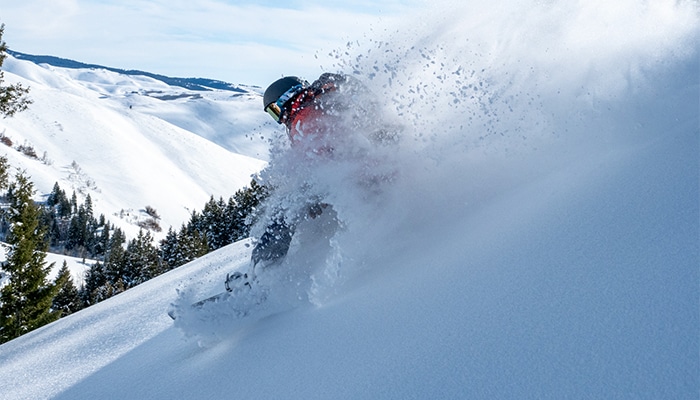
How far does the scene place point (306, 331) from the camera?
4.29 meters

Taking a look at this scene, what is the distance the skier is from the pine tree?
49.8 ft

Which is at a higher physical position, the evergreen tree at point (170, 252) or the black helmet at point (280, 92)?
the evergreen tree at point (170, 252)

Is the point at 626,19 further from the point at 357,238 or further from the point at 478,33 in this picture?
the point at 357,238

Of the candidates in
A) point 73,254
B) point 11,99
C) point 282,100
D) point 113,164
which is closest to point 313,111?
point 282,100

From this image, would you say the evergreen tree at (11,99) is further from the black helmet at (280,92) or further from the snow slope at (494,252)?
the black helmet at (280,92)

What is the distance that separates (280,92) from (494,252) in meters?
3.34

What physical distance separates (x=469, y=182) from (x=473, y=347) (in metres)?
2.65

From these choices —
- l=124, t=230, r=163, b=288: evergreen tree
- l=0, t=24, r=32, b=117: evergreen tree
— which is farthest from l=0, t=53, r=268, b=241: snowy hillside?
l=0, t=24, r=32, b=117: evergreen tree

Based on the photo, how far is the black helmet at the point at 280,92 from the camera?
20.4 feet

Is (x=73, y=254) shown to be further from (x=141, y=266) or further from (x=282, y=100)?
(x=282, y=100)

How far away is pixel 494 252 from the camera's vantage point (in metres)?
4.08

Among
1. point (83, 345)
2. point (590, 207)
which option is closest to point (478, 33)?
point (590, 207)

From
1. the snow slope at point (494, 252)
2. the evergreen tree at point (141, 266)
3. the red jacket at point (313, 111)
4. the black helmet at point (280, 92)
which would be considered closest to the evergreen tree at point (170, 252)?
the evergreen tree at point (141, 266)

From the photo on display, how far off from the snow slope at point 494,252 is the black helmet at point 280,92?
27.8 inches
